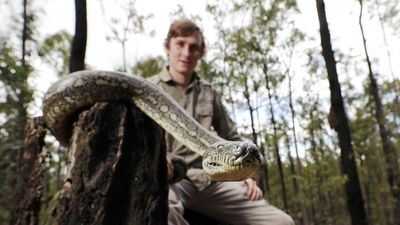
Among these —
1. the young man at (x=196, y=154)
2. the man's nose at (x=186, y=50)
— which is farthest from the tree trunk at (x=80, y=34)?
the man's nose at (x=186, y=50)

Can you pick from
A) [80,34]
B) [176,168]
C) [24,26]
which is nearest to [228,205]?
[176,168]

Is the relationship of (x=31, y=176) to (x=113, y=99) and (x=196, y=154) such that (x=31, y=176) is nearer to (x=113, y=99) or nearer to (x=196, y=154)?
(x=113, y=99)

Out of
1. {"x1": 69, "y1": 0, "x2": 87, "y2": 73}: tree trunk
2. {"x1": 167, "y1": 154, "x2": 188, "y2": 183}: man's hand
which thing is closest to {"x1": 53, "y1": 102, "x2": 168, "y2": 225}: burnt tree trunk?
{"x1": 167, "y1": 154, "x2": 188, "y2": 183}: man's hand

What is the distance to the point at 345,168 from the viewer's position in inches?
427

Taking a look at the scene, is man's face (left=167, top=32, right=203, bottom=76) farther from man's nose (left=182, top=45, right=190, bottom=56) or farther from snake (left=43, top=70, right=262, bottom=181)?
snake (left=43, top=70, right=262, bottom=181)

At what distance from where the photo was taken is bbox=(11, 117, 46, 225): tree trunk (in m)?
3.57

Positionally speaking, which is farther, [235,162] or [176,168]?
[176,168]

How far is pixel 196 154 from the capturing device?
168 inches

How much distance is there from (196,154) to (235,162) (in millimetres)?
1913

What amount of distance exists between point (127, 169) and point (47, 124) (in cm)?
121

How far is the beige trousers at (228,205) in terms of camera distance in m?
4.11

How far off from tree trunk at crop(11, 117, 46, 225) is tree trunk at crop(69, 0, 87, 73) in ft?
7.70

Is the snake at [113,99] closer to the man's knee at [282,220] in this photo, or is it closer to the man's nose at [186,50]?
the man's nose at [186,50]

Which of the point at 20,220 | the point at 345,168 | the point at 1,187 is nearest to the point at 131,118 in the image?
the point at 20,220
